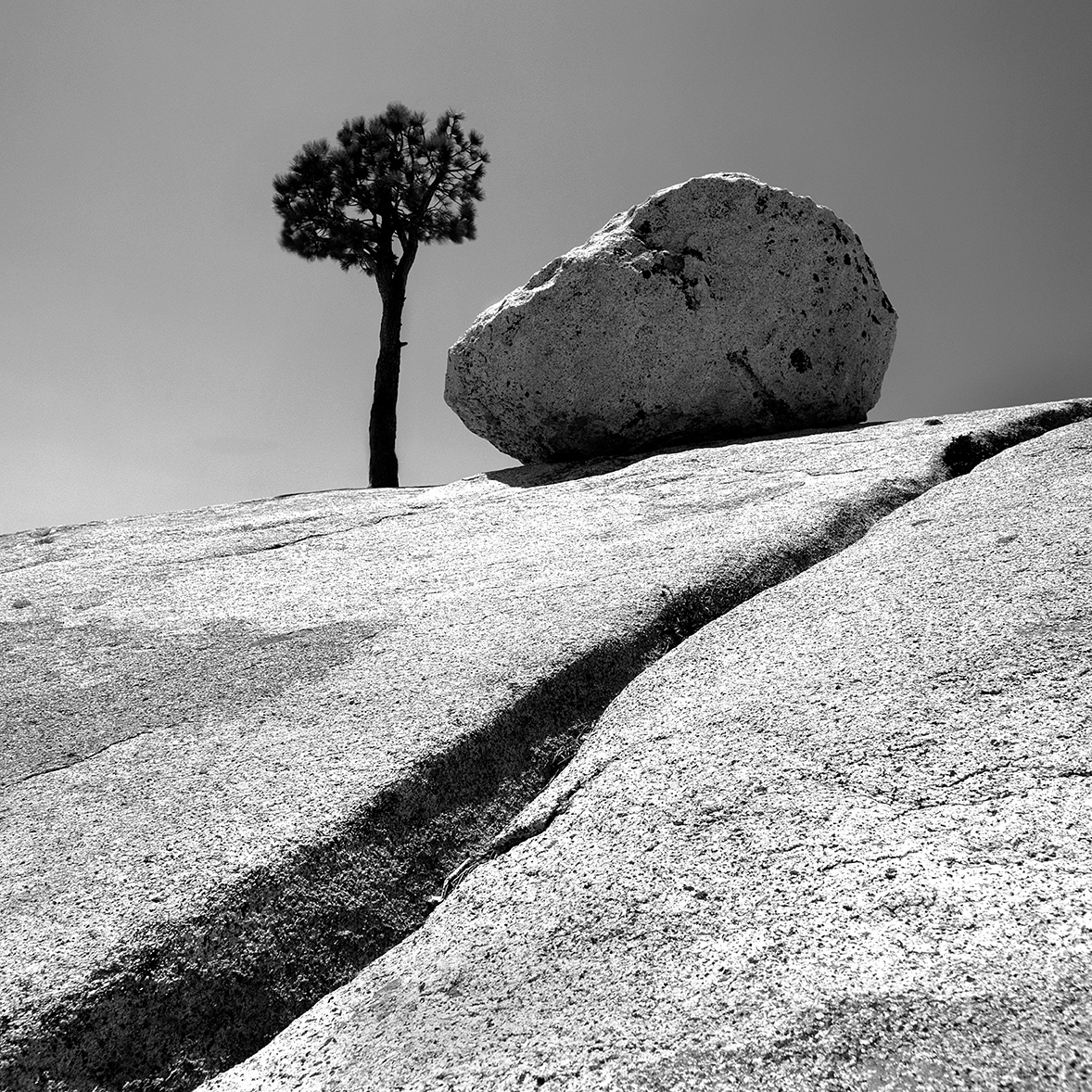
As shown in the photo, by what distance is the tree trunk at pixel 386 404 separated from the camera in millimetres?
11531

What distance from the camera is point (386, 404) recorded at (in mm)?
11633

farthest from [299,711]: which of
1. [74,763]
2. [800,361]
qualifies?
[800,361]

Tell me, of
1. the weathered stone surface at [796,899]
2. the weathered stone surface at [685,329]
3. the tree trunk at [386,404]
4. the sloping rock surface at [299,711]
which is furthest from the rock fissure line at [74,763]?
the tree trunk at [386,404]

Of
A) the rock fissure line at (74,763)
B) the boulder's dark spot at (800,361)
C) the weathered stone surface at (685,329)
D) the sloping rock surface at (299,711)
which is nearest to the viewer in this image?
the sloping rock surface at (299,711)

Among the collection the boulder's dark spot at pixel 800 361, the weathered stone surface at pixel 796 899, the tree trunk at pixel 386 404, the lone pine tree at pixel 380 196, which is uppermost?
the lone pine tree at pixel 380 196

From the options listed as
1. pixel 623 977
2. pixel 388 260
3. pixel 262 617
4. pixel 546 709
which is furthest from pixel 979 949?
pixel 388 260

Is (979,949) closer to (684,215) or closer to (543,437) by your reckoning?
(543,437)

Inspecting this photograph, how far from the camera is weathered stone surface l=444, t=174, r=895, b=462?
5.87m

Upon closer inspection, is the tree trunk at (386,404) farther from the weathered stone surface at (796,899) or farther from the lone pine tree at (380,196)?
the weathered stone surface at (796,899)

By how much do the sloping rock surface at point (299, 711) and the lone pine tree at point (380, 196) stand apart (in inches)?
348

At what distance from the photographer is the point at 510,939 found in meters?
1.62

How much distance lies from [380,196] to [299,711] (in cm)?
1130

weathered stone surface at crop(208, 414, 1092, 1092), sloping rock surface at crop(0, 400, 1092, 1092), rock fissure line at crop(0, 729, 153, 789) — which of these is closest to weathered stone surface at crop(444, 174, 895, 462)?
sloping rock surface at crop(0, 400, 1092, 1092)

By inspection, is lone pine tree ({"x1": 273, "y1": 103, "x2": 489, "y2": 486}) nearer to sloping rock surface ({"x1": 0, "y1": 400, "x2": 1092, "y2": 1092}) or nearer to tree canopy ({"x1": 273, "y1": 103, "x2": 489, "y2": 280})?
tree canopy ({"x1": 273, "y1": 103, "x2": 489, "y2": 280})
